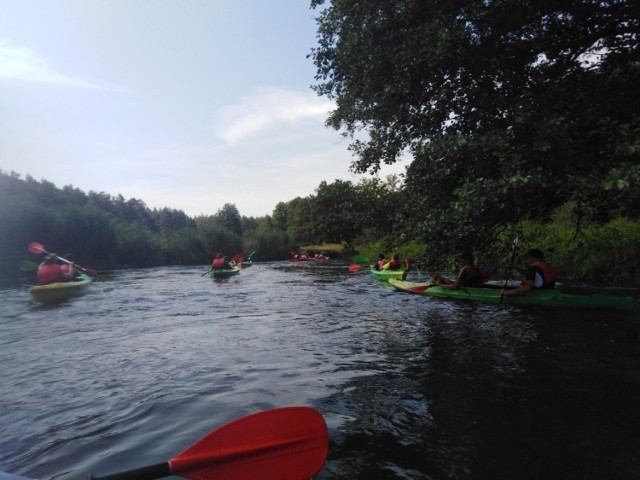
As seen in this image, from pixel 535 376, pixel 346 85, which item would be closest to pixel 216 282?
pixel 346 85

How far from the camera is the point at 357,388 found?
5.13 metres

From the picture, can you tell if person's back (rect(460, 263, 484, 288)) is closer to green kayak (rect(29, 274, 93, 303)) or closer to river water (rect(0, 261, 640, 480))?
river water (rect(0, 261, 640, 480))

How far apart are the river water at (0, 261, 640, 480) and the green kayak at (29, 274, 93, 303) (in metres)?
2.97

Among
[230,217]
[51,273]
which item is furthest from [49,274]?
[230,217]

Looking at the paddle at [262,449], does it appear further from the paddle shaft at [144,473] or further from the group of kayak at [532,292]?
the group of kayak at [532,292]

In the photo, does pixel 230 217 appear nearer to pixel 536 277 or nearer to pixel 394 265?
pixel 394 265

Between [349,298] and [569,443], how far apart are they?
32.7 ft

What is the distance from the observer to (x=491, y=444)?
363 centimetres

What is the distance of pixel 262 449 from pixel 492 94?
6278 mm

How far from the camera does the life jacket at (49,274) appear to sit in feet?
46.0

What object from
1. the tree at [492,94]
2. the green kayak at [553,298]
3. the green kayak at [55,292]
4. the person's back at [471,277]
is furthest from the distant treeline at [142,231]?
the green kayak at [55,292]

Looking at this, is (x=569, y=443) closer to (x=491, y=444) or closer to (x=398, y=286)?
(x=491, y=444)

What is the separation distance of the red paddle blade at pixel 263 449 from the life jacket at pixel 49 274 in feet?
45.8

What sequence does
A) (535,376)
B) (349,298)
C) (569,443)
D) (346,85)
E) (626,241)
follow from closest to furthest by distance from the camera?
(569,443) → (535,376) → (346,85) → (349,298) → (626,241)
